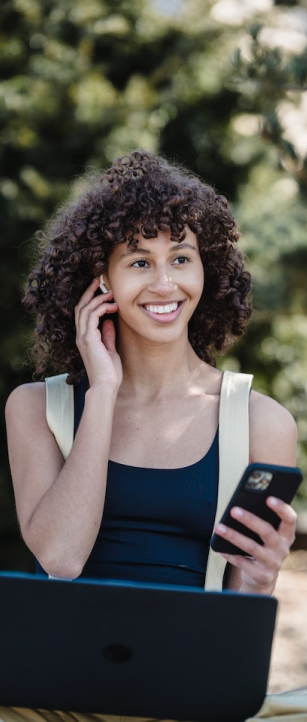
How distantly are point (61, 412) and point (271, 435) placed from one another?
20.0 inches

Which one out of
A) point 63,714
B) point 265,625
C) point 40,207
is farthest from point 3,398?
point 265,625

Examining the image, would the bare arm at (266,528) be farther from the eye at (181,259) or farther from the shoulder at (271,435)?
the eye at (181,259)

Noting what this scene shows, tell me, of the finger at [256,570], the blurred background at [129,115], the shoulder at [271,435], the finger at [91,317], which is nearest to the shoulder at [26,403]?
the finger at [91,317]

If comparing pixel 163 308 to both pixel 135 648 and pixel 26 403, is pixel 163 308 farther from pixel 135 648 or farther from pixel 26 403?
pixel 135 648

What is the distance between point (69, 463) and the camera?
198 cm

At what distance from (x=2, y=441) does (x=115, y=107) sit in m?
1.68

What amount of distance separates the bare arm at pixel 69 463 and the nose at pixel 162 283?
17 cm

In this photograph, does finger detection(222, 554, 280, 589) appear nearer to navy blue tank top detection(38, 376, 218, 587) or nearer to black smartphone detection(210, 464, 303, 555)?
black smartphone detection(210, 464, 303, 555)

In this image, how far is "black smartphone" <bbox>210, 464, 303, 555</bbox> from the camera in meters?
1.51

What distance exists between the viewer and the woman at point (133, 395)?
1989mm

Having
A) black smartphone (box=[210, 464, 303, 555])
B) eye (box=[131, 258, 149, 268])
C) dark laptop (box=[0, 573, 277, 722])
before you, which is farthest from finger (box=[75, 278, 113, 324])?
dark laptop (box=[0, 573, 277, 722])

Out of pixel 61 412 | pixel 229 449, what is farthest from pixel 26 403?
pixel 229 449

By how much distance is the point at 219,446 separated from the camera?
82.6 inches

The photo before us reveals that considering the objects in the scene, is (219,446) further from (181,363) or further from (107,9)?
(107,9)
